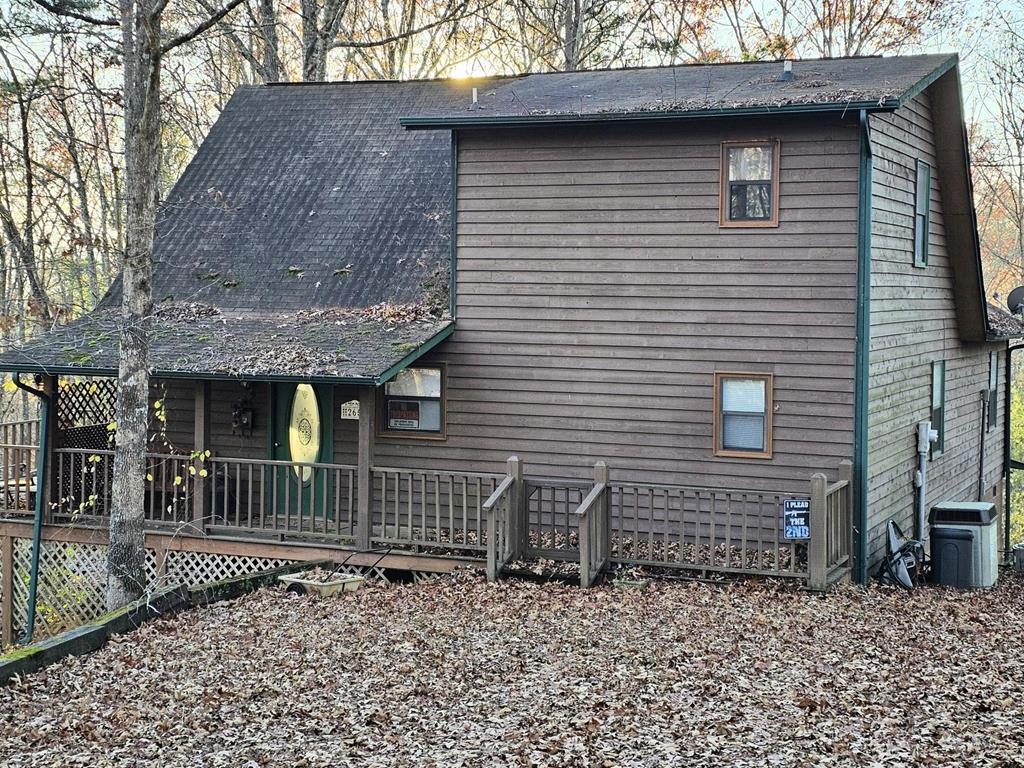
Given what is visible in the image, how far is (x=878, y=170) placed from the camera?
43.6 ft

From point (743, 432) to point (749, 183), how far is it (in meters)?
2.92

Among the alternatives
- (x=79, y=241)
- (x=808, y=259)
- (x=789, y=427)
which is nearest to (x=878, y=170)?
(x=808, y=259)

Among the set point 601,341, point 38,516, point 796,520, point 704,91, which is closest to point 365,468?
point 601,341

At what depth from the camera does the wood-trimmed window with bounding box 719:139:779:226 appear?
13.3 m

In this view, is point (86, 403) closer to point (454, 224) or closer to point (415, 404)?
point (415, 404)

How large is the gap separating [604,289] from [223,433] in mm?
5846

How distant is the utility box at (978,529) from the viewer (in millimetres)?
14352

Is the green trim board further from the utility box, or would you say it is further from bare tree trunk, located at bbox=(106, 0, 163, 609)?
the utility box

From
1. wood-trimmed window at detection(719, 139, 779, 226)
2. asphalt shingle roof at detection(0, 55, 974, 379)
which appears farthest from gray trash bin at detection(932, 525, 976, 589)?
asphalt shingle roof at detection(0, 55, 974, 379)

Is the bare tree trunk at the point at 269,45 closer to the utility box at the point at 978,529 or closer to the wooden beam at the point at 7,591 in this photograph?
the wooden beam at the point at 7,591

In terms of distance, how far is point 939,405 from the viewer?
16.9 m

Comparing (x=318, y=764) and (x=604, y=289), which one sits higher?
(x=604, y=289)

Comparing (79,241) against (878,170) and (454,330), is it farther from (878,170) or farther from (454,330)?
(878,170)

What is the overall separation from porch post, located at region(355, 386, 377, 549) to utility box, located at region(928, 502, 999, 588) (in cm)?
704
